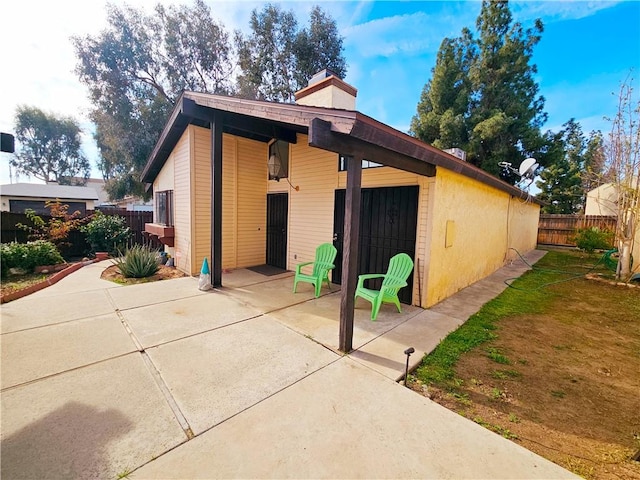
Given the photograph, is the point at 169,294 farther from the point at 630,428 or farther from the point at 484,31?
the point at 484,31

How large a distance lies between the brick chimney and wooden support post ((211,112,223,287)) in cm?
199

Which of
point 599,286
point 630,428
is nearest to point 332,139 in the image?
point 630,428

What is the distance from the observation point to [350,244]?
292 cm

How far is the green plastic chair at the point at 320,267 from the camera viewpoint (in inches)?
192

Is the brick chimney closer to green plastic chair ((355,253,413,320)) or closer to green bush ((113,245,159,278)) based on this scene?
green plastic chair ((355,253,413,320))

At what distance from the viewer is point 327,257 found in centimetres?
532

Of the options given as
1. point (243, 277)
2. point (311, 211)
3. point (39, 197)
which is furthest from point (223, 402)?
point (39, 197)

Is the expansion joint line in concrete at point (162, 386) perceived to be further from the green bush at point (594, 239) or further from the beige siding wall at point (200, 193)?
the green bush at point (594, 239)

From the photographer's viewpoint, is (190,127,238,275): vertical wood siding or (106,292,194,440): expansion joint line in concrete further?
(190,127,238,275): vertical wood siding

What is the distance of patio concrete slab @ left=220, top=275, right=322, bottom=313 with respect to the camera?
4445mm

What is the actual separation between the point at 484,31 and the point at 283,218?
659 inches

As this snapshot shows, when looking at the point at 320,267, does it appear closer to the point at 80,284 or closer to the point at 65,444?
the point at 65,444

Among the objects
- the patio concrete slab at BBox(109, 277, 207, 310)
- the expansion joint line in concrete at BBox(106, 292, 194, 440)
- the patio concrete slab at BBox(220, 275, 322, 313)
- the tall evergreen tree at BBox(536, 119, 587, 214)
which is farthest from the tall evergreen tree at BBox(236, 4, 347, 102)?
the tall evergreen tree at BBox(536, 119, 587, 214)

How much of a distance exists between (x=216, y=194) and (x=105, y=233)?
6.02m
